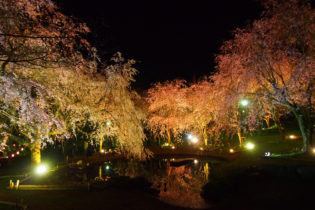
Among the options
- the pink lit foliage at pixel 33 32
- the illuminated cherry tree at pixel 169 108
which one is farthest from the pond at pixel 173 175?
the pink lit foliage at pixel 33 32

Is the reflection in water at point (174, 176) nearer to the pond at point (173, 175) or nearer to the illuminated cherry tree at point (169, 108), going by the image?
the pond at point (173, 175)

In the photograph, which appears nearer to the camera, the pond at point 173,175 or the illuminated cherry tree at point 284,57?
the pond at point 173,175

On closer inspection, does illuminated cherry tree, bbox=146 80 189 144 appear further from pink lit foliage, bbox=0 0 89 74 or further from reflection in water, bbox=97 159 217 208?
pink lit foliage, bbox=0 0 89 74

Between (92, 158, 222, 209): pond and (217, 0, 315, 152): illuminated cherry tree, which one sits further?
(217, 0, 315, 152): illuminated cherry tree

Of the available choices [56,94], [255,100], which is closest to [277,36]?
[255,100]

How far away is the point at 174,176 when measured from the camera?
16172 millimetres

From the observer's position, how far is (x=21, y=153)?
A: 2294 centimetres

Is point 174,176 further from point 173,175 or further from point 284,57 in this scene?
point 284,57

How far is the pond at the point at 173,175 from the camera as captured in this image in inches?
442

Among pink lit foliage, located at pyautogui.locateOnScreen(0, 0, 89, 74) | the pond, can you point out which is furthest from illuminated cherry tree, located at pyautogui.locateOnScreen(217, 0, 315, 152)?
pink lit foliage, located at pyautogui.locateOnScreen(0, 0, 89, 74)

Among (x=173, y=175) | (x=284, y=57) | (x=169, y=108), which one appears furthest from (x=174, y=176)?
(x=169, y=108)

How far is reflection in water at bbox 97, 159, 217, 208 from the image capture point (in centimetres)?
1114

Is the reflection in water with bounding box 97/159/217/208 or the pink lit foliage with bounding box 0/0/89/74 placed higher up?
the pink lit foliage with bounding box 0/0/89/74

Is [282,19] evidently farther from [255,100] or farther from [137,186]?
[137,186]
